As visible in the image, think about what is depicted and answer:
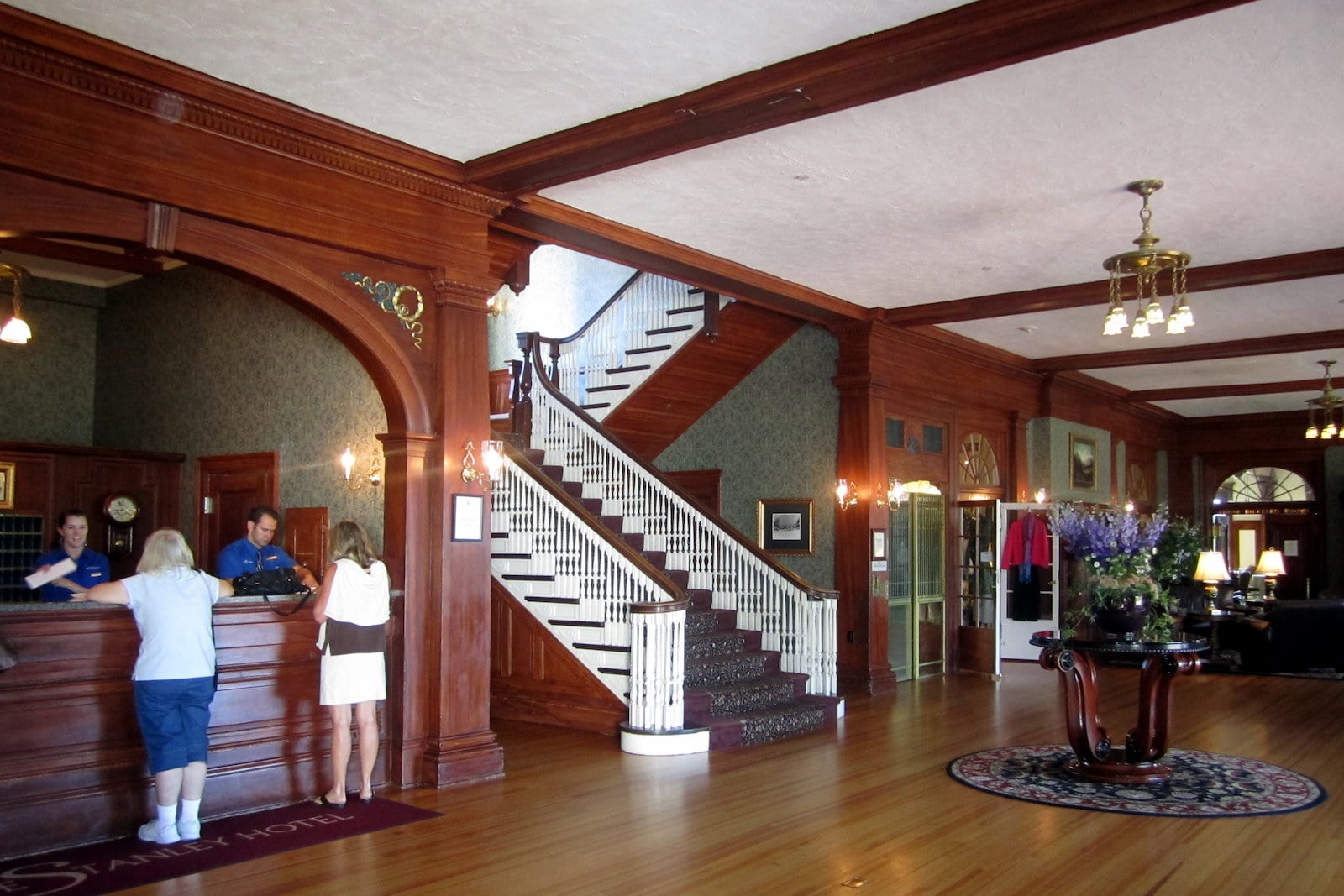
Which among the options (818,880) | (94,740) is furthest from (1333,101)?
(94,740)

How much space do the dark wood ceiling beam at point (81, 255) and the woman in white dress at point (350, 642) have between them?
4.51 metres

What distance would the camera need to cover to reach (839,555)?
1071cm

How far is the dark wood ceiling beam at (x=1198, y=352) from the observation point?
11562 millimetres

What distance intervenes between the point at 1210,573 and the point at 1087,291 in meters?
6.76

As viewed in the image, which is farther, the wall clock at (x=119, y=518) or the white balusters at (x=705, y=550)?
the wall clock at (x=119, y=518)

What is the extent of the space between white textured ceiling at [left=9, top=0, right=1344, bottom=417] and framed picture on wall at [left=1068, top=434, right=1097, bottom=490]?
5980 millimetres

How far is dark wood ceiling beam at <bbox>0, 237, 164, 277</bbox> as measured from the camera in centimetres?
893

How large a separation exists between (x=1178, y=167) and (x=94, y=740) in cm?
630

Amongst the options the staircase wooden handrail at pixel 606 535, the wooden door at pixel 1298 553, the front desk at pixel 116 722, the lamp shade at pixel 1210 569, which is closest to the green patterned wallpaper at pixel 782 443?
the staircase wooden handrail at pixel 606 535

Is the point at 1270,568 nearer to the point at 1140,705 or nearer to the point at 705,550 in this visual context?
the point at 705,550

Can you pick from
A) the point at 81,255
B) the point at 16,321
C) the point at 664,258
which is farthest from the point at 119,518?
the point at 664,258

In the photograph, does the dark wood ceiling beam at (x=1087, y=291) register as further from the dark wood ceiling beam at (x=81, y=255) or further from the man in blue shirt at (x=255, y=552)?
the dark wood ceiling beam at (x=81, y=255)

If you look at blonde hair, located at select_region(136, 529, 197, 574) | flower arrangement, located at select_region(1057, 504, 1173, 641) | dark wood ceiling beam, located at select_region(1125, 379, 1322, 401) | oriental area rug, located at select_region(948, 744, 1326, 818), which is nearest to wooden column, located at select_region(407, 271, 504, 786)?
blonde hair, located at select_region(136, 529, 197, 574)

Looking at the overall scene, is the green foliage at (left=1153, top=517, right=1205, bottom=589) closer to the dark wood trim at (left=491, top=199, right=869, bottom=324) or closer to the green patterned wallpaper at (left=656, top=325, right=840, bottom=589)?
the green patterned wallpaper at (left=656, top=325, right=840, bottom=589)
